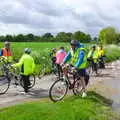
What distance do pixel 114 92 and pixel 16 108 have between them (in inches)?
308

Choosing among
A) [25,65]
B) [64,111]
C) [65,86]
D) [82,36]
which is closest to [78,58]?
[65,86]

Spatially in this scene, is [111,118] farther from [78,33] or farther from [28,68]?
[78,33]

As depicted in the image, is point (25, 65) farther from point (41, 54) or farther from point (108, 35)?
point (108, 35)

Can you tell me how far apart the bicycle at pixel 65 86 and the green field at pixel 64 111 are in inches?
14.2

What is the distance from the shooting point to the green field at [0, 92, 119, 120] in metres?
12.0

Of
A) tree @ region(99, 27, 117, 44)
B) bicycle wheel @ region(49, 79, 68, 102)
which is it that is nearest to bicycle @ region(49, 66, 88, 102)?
bicycle wheel @ region(49, 79, 68, 102)

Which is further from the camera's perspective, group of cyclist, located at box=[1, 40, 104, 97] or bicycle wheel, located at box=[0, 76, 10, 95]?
bicycle wheel, located at box=[0, 76, 10, 95]

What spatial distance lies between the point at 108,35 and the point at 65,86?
329 ft

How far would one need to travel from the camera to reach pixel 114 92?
19.8m

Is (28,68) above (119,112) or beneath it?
above

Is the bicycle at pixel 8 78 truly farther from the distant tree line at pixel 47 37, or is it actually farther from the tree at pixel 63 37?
the tree at pixel 63 37

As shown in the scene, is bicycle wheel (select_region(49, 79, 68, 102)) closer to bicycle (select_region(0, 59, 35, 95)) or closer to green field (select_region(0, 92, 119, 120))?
green field (select_region(0, 92, 119, 120))

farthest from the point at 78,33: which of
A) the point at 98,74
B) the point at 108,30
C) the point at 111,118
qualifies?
the point at 111,118

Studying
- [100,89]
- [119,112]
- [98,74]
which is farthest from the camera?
[98,74]
